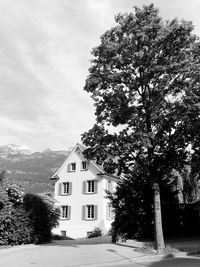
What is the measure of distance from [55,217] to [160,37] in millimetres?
14649

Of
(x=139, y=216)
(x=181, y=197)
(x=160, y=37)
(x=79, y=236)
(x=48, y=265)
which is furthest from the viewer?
(x=79, y=236)

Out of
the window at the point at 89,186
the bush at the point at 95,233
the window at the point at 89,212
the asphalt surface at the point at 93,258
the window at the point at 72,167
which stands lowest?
the asphalt surface at the point at 93,258

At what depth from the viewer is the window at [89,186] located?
1580 inches

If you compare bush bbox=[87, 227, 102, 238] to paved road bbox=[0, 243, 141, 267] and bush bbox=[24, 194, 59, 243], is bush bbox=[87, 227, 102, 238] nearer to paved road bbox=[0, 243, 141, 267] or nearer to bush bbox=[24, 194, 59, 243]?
bush bbox=[24, 194, 59, 243]

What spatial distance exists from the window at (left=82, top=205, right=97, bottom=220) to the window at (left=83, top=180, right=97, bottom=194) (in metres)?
1.78

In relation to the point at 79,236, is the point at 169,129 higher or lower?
higher

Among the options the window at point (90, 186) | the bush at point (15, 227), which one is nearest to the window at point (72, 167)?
the window at point (90, 186)

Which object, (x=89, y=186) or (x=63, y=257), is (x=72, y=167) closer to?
(x=89, y=186)

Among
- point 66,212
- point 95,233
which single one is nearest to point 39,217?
point 95,233

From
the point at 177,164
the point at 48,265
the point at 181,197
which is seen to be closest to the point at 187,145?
the point at 177,164

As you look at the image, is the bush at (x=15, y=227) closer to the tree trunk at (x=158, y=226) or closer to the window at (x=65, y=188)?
the tree trunk at (x=158, y=226)

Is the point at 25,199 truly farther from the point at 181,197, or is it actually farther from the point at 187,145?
the point at 181,197

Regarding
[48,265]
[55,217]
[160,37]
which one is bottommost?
[48,265]

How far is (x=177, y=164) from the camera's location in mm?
18438
